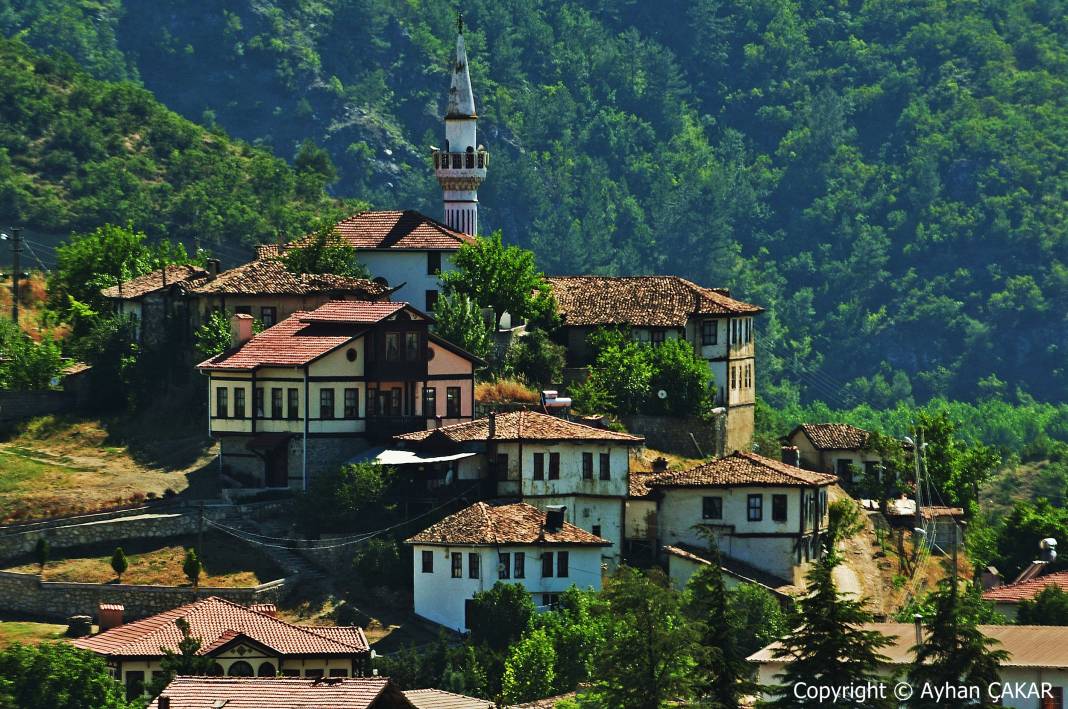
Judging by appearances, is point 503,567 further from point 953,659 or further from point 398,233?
point 953,659

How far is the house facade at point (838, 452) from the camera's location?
13400cm

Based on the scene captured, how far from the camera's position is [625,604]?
88688 millimetres

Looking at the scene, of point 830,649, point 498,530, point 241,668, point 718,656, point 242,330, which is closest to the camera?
point 830,649

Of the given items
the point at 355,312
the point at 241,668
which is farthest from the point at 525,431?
the point at 241,668

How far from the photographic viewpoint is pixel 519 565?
359 ft

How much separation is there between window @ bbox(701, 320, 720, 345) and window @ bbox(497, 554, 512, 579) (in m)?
29.9

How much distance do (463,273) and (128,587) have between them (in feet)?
102

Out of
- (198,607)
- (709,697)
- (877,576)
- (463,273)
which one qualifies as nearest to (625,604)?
(709,697)

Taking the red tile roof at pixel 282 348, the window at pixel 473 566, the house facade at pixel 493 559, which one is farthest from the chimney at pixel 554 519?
the red tile roof at pixel 282 348

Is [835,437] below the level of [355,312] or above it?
below

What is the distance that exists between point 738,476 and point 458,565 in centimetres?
1295

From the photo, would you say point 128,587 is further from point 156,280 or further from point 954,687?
point 954,687

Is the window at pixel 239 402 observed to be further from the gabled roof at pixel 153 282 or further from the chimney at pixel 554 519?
the chimney at pixel 554 519

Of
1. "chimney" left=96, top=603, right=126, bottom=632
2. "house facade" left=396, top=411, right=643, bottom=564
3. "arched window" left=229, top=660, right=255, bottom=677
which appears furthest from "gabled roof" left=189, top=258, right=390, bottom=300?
"arched window" left=229, top=660, right=255, bottom=677
